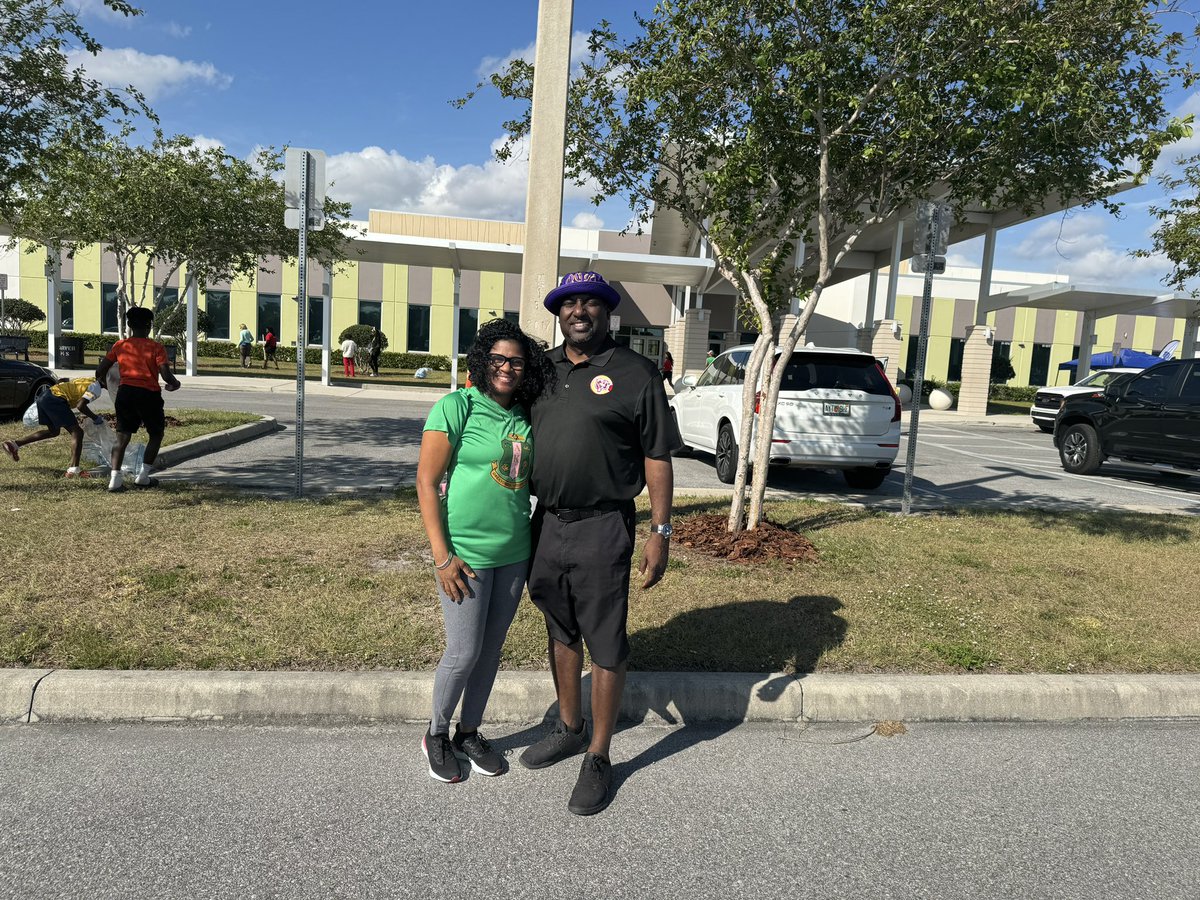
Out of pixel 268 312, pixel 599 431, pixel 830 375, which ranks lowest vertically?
pixel 599 431

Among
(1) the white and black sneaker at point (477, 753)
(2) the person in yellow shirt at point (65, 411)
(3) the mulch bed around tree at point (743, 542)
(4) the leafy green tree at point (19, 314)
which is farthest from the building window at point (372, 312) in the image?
(1) the white and black sneaker at point (477, 753)

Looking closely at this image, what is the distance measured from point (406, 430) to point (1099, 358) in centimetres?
3265

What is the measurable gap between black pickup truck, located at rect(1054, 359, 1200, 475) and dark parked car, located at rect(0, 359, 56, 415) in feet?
50.8

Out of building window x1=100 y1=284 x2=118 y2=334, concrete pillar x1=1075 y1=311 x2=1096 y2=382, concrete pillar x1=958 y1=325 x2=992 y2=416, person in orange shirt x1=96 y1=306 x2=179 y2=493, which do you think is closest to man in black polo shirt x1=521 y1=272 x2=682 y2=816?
person in orange shirt x1=96 y1=306 x2=179 y2=493

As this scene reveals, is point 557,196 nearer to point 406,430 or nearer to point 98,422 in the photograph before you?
point 98,422

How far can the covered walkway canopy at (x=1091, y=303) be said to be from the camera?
28062 mm

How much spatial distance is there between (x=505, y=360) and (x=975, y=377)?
26176 millimetres

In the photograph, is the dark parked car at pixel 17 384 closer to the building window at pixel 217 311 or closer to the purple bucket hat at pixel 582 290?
the purple bucket hat at pixel 582 290

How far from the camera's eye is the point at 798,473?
37.8ft

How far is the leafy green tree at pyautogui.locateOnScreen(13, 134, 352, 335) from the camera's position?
14.1 m

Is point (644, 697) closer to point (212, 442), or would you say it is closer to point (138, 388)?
point (138, 388)

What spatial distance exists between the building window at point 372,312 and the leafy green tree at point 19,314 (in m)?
14.2

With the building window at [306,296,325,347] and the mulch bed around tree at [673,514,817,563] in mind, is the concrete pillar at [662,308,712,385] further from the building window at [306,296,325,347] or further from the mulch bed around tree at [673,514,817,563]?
the mulch bed around tree at [673,514,817,563]

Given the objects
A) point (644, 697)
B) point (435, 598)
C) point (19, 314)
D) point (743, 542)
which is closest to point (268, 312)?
point (19, 314)
